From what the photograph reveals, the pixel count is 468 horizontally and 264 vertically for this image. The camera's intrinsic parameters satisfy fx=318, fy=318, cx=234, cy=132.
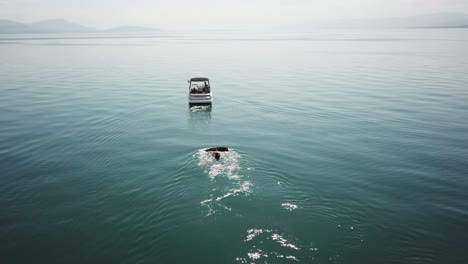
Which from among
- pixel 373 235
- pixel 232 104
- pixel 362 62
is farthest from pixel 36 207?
pixel 362 62

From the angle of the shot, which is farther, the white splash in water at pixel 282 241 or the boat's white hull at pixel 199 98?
the boat's white hull at pixel 199 98

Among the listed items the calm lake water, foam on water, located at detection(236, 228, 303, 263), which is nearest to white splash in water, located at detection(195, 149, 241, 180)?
the calm lake water

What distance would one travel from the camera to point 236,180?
2409 centimetres

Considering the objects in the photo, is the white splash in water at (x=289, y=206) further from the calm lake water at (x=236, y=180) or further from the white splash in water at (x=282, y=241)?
the white splash in water at (x=282, y=241)

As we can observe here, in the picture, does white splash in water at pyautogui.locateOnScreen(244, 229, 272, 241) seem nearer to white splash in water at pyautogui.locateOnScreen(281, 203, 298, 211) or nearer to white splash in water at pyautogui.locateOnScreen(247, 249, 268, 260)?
white splash in water at pyautogui.locateOnScreen(247, 249, 268, 260)

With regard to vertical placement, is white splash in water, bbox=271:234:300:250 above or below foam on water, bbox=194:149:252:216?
below

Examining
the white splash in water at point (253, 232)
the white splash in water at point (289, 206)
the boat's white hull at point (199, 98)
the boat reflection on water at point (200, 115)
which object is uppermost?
the boat's white hull at point (199, 98)

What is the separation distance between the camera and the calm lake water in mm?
17531

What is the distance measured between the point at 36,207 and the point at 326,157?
2326 cm

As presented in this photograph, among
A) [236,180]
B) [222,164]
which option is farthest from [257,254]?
[222,164]

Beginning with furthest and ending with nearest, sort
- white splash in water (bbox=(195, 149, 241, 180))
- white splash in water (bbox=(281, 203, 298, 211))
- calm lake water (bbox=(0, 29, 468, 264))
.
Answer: white splash in water (bbox=(195, 149, 241, 180)), white splash in water (bbox=(281, 203, 298, 211)), calm lake water (bbox=(0, 29, 468, 264))

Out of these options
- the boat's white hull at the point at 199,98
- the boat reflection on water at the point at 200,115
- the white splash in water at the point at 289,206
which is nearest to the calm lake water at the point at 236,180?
the white splash in water at the point at 289,206

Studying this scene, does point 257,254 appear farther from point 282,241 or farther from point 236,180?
point 236,180

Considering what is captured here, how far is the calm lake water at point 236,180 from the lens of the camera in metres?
17.5
